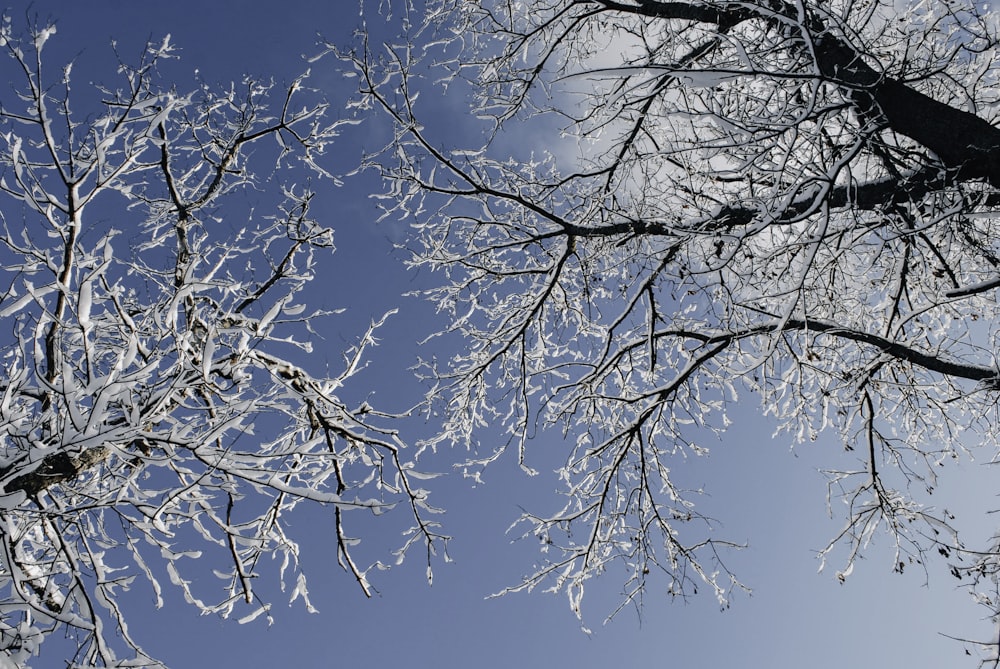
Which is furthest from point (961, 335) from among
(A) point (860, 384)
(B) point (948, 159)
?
(B) point (948, 159)

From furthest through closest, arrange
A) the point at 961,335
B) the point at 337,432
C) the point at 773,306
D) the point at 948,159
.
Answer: the point at 773,306 < the point at 337,432 < the point at 961,335 < the point at 948,159

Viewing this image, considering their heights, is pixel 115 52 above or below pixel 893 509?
above

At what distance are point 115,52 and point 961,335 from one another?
22.5 ft

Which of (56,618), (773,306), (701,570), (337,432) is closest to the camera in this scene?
(56,618)

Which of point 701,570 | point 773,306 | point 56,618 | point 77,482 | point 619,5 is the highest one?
point 619,5

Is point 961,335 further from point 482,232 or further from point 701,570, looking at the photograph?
point 482,232

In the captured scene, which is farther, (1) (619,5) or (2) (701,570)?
(2) (701,570)

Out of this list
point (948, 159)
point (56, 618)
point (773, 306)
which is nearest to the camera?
point (56, 618)

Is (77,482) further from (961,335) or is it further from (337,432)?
(961,335)

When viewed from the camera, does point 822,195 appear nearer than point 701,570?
Yes

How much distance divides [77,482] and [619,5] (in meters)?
5.60

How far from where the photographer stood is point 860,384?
4.87 metres

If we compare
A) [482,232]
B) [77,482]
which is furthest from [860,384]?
[77,482]

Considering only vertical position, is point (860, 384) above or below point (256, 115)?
below
